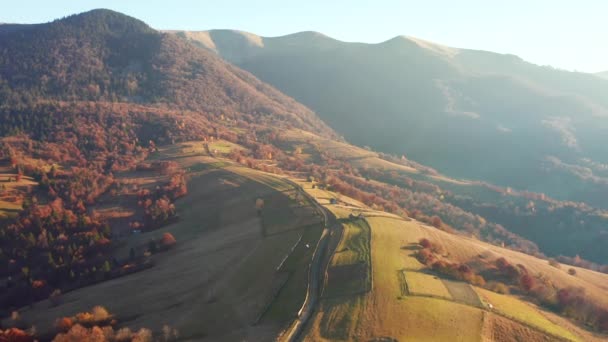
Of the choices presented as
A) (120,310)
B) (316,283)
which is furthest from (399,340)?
(120,310)

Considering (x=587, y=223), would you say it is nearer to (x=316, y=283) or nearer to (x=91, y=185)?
(x=316, y=283)

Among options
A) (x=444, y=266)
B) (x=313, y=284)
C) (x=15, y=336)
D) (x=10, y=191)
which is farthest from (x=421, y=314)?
(x=10, y=191)

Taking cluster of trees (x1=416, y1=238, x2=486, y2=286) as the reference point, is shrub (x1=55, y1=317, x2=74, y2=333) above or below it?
below

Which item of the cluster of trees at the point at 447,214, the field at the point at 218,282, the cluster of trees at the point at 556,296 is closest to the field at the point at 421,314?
the cluster of trees at the point at 556,296

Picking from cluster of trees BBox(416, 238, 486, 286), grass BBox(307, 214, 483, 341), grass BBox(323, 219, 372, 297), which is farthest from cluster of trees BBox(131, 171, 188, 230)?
grass BBox(307, 214, 483, 341)

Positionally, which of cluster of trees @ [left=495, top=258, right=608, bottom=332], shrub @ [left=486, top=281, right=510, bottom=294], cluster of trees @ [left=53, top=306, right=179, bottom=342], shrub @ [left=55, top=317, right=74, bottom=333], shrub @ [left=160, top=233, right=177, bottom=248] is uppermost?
shrub @ [left=486, top=281, right=510, bottom=294]

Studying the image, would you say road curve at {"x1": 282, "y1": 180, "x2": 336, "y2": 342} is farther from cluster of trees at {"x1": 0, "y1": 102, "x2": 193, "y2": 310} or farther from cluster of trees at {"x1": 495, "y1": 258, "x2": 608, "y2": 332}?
cluster of trees at {"x1": 0, "y1": 102, "x2": 193, "y2": 310}

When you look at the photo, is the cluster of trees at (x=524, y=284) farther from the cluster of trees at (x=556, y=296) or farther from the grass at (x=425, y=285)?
the grass at (x=425, y=285)
